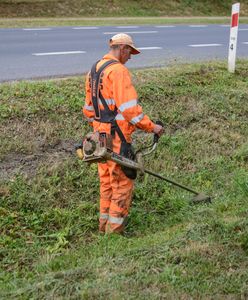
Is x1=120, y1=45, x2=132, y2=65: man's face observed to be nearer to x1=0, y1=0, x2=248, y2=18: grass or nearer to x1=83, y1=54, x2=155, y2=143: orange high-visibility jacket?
x1=83, y1=54, x2=155, y2=143: orange high-visibility jacket

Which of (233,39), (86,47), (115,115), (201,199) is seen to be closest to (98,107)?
(115,115)

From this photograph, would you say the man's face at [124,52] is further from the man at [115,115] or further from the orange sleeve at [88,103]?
the orange sleeve at [88,103]

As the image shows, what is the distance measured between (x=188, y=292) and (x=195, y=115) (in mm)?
4036

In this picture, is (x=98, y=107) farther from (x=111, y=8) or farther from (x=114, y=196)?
(x=111, y=8)

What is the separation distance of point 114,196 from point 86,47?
667 centimetres

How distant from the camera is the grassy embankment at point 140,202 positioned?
144 inches

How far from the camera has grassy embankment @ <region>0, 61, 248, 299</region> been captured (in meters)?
3.67

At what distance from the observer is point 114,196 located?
15.8 ft

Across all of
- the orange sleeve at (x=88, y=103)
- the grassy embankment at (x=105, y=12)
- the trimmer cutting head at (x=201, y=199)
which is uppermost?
the orange sleeve at (x=88, y=103)

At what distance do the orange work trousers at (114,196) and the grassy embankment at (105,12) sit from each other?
11303 millimetres

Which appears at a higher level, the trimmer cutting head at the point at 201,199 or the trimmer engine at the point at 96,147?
the trimmer engine at the point at 96,147

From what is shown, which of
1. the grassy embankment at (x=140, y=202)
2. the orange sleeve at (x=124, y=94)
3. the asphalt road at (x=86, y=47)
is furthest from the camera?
the asphalt road at (x=86, y=47)

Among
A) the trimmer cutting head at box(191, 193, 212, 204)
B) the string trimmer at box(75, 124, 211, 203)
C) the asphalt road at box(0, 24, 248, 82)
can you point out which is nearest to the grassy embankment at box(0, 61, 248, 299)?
the trimmer cutting head at box(191, 193, 212, 204)

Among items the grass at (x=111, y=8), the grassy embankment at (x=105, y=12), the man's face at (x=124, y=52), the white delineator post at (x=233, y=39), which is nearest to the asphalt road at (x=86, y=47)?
the white delineator post at (x=233, y=39)
